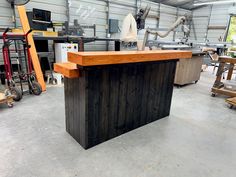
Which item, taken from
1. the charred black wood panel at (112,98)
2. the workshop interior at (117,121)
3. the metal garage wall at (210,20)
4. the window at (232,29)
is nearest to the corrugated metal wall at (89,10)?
the workshop interior at (117,121)

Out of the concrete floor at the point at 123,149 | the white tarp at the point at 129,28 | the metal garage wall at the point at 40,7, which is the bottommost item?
the concrete floor at the point at 123,149

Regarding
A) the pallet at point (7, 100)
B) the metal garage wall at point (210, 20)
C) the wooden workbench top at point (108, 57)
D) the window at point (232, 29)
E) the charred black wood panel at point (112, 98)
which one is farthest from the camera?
the metal garage wall at point (210, 20)

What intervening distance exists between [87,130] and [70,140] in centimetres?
38

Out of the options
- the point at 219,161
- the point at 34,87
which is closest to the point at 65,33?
the point at 34,87

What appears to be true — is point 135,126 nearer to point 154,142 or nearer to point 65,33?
point 154,142

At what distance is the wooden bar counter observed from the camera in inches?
69.8

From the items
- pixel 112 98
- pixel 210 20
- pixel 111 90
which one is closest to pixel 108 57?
pixel 111 90

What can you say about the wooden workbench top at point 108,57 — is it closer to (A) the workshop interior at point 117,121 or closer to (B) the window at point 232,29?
(A) the workshop interior at point 117,121

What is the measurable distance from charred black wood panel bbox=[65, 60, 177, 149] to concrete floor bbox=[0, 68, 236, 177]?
6.1 inches

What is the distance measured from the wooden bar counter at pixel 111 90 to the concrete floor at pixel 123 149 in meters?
0.17

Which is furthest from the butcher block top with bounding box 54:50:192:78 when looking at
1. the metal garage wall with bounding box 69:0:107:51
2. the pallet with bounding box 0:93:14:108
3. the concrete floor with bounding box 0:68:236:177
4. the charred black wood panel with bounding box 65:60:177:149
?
the metal garage wall with bounding box 69:0:107:51

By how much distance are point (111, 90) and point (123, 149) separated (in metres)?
0.71

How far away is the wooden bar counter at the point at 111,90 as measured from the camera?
1.77 metres

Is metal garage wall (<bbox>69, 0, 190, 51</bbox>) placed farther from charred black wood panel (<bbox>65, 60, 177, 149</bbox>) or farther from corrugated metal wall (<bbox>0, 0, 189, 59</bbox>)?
charred black wood panel (<bbox>65, 60, 177, 149</bbox>)
